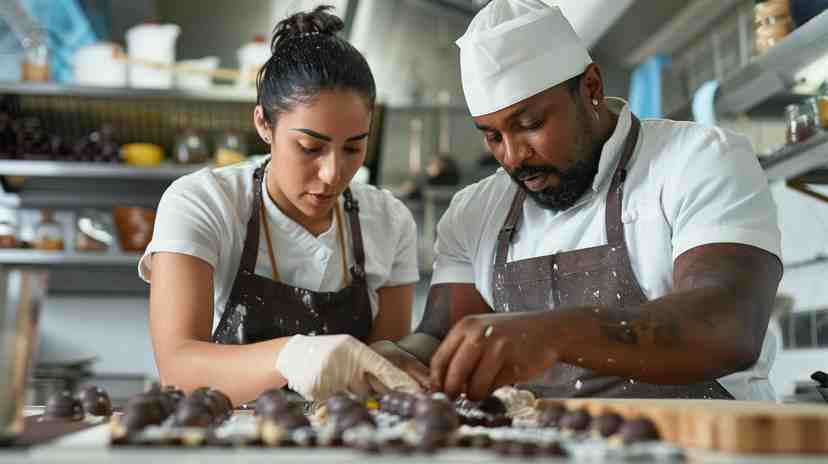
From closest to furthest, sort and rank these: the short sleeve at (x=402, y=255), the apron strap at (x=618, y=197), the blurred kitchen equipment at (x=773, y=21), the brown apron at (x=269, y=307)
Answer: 1. the apron strap at (x=618, y=197)
2. the brown apron at (x=269, y=307)
3. the short sleeve at (x=402, y=255)
4. the blurred kitchen equipment at (x=773, y=21)

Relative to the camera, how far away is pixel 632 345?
5.01 ft

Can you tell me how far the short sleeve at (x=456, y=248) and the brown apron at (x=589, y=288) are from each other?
0.50 feet

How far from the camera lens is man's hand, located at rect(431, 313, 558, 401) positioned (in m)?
1.42

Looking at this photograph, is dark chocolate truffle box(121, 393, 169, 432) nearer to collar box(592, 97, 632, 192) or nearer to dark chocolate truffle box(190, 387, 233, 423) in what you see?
dark chocolate truffle box(190, 387, 233, 423)

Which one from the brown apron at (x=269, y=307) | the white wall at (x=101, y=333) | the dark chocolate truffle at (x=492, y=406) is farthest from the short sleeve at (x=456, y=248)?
the white wall at (x=101, y=333)

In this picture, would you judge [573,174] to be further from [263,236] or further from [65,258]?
[65,258]

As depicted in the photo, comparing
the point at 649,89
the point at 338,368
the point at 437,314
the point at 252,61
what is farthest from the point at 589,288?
the point at 252,61

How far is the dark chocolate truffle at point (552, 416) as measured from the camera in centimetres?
121

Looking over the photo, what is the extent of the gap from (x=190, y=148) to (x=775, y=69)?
275 centimetres

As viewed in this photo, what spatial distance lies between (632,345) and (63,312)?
3.96 m

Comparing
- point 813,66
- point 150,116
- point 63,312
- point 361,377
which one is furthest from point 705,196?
point 63,312

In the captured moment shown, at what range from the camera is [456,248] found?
230 cm

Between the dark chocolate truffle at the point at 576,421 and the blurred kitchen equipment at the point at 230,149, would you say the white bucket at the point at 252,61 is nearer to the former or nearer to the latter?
the blurred kitchen equipment at the point at 230,149

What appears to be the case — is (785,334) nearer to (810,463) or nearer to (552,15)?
(552,15)
